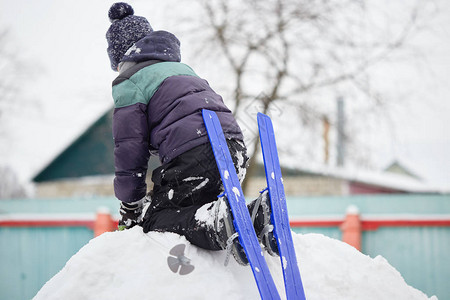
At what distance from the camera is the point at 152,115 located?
207 cm

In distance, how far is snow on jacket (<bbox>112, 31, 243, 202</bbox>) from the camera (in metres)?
2.00

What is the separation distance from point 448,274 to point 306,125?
323 centimetres

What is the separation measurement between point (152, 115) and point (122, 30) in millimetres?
617

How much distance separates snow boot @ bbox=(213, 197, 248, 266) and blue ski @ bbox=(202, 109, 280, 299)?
24 millimetres

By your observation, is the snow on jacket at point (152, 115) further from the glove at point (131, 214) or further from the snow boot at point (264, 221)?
the snow boot at point (264, 221)

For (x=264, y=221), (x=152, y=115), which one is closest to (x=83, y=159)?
(x=152, y=115)

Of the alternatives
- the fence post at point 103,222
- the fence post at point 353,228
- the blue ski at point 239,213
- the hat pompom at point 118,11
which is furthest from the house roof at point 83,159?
the blue ski at point 239,213

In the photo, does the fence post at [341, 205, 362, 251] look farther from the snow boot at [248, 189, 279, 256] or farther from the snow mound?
the snow boot at [248, 189, 279, 256]

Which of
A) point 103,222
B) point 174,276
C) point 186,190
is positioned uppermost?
point 186,190

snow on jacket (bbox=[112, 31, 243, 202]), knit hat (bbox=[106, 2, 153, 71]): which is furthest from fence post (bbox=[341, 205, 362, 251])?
knit hat (bbox=[106, 2, 153, 71])

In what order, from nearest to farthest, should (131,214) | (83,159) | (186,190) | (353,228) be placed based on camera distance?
(186,190) → (131,214) → (353,228) → (83,159)

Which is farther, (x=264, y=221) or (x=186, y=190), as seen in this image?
(x=186, y=190)

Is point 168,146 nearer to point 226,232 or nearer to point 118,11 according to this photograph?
point 226,232

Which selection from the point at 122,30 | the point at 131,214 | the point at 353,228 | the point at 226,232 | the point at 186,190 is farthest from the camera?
the point at 353,228
